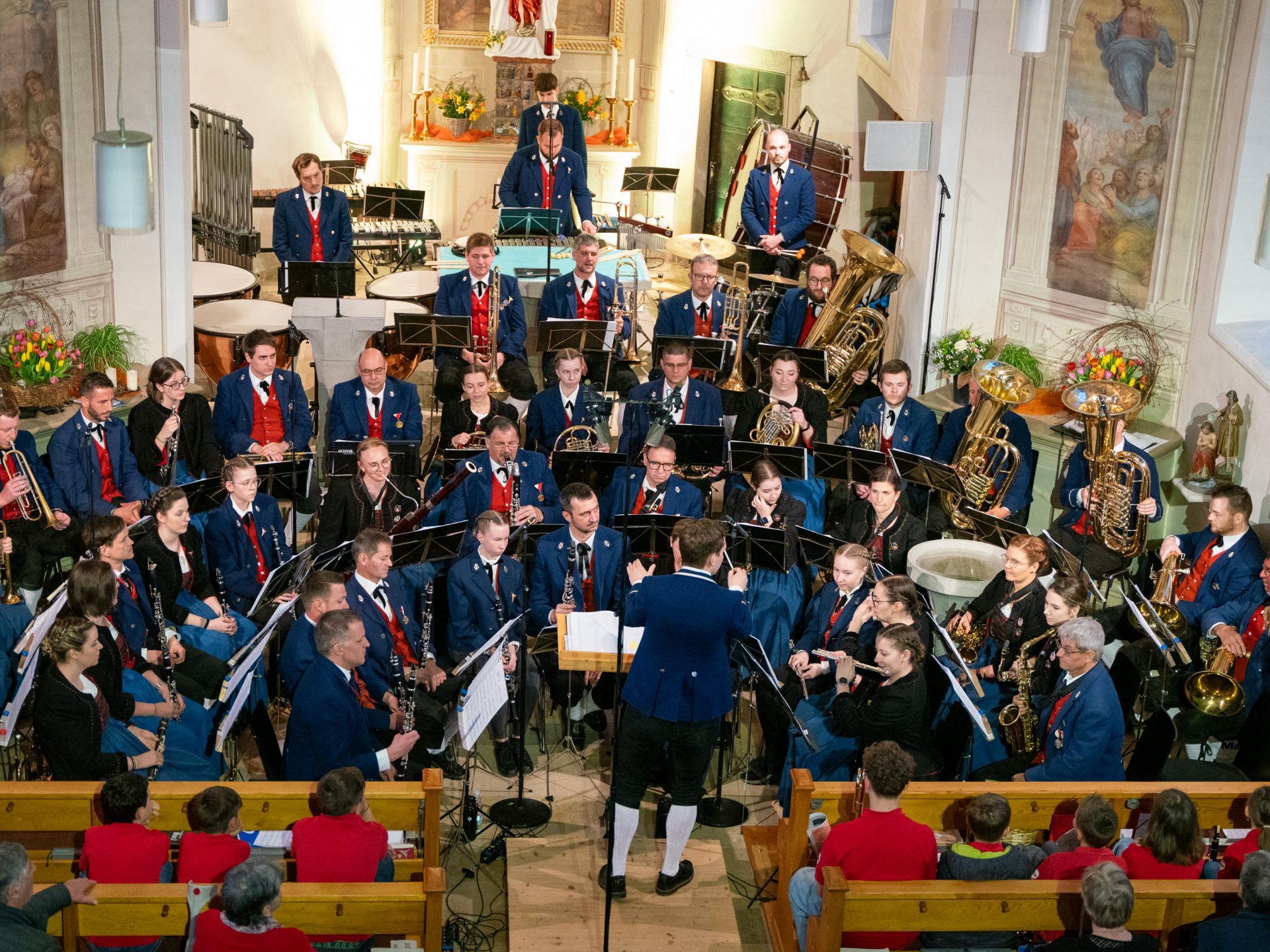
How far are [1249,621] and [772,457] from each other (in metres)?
2.62

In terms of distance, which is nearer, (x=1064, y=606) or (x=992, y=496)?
(x=1064, y=606)

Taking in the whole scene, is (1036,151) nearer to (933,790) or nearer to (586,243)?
(586,243)

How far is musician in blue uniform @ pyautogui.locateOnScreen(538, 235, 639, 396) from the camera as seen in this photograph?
1058 cm

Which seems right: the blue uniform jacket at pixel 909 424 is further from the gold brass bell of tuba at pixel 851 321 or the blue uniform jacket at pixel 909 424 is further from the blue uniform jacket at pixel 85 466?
the blue uniform jacket at pixel 85 466

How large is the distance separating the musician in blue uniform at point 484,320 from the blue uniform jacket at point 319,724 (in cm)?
432

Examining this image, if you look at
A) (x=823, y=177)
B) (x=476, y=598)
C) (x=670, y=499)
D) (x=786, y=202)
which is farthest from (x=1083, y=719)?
(x=823, y=177)

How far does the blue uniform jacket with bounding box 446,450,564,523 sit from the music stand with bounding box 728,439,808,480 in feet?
3.37

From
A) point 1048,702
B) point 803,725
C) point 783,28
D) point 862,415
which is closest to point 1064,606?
point 1048,702

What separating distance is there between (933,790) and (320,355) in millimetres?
5913

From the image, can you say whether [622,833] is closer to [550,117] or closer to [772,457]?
[772,457]

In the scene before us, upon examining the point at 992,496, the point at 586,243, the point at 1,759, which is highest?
the point at 586,243

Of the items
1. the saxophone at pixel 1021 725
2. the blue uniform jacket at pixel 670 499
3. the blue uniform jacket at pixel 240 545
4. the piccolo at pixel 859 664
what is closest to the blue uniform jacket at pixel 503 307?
the blue uniform jacket at pixel 670 499

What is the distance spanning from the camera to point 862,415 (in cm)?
945

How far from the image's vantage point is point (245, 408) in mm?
9219
